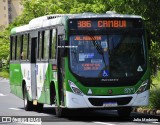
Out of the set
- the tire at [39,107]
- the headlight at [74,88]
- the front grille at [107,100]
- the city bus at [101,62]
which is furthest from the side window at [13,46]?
the front grille at [107,100]

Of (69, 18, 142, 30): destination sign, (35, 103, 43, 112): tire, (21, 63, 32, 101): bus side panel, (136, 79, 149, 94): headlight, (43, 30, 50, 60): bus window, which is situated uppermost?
(69, 18, 142, 30): destination sign

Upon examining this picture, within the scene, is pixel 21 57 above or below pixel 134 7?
below

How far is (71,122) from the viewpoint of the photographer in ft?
58.1

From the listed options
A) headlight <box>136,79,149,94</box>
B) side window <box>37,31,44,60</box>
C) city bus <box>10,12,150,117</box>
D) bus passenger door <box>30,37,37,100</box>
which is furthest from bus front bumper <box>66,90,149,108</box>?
bus passenger door <box>30,37,37,100</box>

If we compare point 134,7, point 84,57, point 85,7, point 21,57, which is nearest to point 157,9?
point 134,7

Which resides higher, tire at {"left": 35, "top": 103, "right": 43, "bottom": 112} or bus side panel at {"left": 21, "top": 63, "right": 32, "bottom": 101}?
bus side panel at {"left": 21, "top": 63, "right": 32, "bottom": 101}

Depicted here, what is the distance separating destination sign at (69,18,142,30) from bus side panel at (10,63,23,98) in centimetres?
711

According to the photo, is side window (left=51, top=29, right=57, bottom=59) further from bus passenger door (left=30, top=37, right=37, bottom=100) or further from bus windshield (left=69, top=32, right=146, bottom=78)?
bus passenger door (left=30, top=37, right=37, bottom=100)

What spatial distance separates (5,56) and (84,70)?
217 feet

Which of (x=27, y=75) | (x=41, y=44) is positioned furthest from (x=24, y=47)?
(x=41, y=44)

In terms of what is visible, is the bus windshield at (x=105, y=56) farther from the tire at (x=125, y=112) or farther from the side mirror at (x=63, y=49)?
the tire at (x=125, y=112)

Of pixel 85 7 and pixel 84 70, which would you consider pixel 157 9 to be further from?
pixel 85 7

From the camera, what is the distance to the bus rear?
17719mm

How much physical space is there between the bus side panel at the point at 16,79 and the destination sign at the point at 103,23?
7.11 meters
